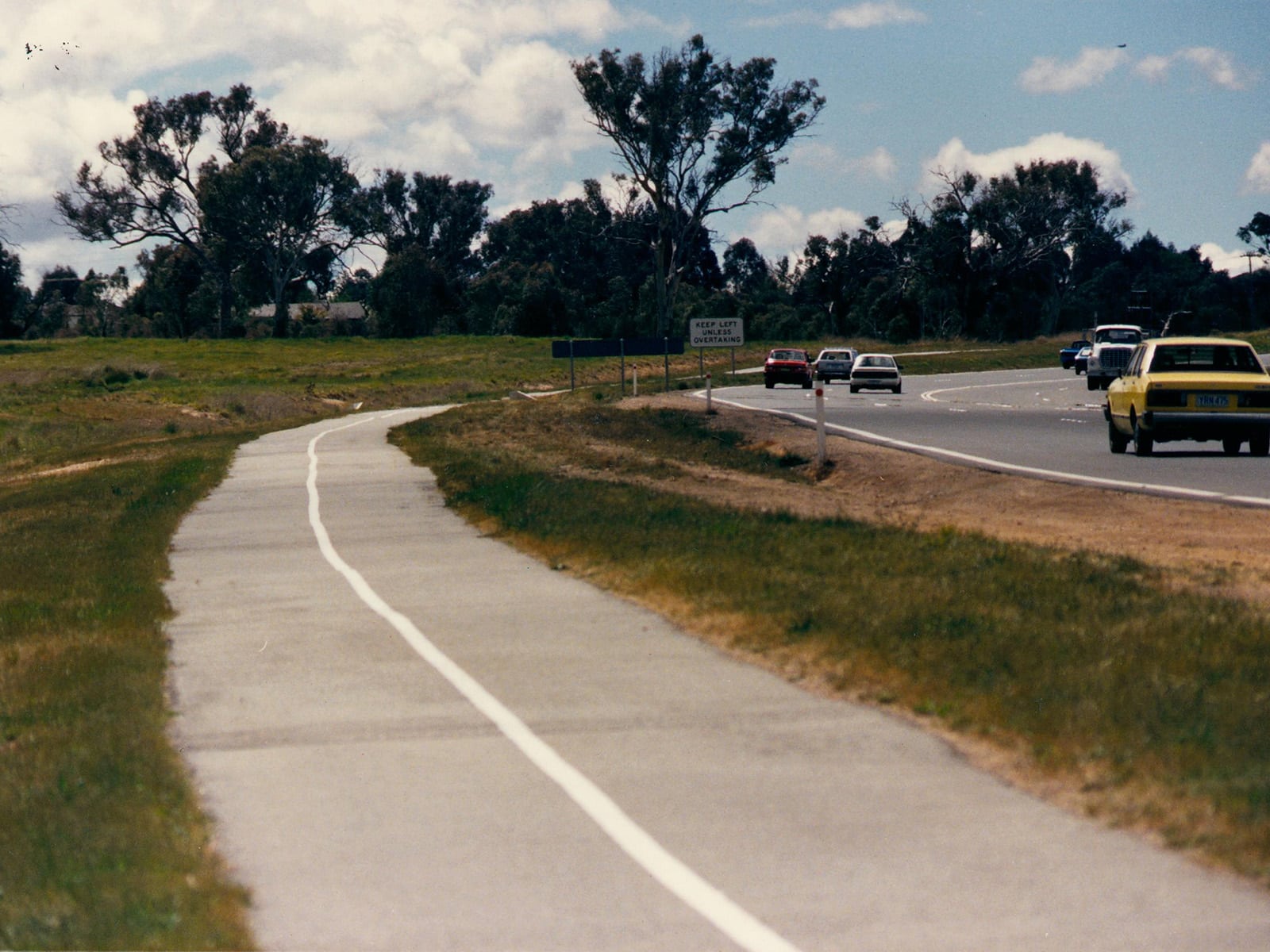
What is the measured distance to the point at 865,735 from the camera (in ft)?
26.5

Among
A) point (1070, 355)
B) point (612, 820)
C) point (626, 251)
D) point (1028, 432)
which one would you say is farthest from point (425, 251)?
point (612, 820)

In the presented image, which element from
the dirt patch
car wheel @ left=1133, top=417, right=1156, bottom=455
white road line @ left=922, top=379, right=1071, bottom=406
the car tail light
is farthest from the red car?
the car tail light

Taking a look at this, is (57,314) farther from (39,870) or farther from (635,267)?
(39,870)

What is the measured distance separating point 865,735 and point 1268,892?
275 centimetres

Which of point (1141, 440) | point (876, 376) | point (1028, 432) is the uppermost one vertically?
point (1141, 440)

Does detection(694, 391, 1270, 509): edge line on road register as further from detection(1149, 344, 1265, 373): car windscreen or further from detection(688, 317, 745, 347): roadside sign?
detection(688, 317, 745, 347): roadside sign

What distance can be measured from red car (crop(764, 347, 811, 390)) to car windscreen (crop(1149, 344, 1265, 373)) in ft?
113

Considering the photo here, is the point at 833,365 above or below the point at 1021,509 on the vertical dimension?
above

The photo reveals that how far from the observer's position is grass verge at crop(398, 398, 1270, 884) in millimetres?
6840

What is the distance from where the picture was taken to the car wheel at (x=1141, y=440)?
1011 inches

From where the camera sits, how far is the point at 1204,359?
86.0 feet

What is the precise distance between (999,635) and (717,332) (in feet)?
134

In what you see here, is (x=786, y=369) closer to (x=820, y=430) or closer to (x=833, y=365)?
(x=833, y=365)

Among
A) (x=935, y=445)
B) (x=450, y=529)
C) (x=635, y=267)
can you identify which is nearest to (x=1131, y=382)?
(x=935, y=445)
